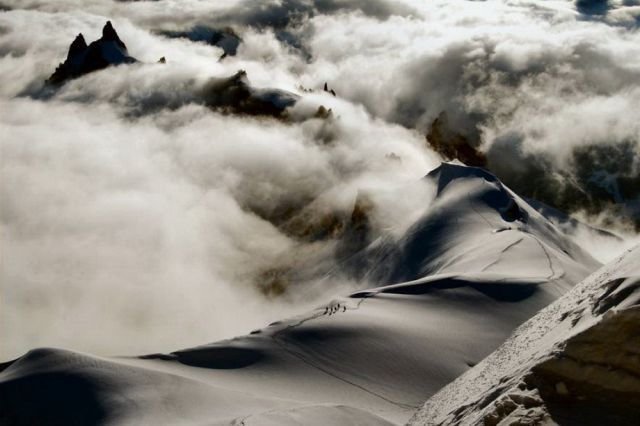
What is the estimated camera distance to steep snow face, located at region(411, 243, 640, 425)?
9.65 metres

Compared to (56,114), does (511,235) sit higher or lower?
higher

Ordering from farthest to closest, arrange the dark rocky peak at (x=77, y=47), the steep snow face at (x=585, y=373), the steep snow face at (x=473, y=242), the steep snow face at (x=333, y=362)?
the dark rocky peak at (x=77, y=47) < the steep snow face at (x=473, y=242) < the steep snow face at (x=333, y=362) < the steep snow face at (x=585, y=373)

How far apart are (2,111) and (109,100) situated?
37623 millimetres

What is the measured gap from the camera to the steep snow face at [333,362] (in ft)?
55.1

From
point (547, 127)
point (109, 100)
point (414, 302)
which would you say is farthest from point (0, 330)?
point (547, 127)

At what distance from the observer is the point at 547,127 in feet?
474

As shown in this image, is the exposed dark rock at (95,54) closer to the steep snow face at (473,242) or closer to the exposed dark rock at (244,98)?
the exposed dark rock at (244,98)

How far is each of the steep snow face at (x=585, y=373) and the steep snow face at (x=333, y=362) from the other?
5.49 m

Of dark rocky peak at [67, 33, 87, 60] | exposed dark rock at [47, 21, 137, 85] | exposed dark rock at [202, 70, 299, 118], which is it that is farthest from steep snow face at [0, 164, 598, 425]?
dark rocky peak at [67, 33, 87, 60]

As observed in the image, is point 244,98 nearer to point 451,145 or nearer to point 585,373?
point 451,145

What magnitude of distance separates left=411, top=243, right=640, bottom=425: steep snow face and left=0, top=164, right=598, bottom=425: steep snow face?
5491 mm

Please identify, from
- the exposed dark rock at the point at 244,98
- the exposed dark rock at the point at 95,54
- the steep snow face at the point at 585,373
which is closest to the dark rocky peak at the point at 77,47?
the exposed dark rock at the point at 95,54

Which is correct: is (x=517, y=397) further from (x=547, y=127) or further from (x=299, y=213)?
(x=547, y=127)

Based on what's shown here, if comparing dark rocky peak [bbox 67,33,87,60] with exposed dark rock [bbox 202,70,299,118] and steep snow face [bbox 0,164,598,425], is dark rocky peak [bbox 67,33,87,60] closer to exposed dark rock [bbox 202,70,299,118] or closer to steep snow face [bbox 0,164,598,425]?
exposed dark rock [bbox 202,70,299,118]
